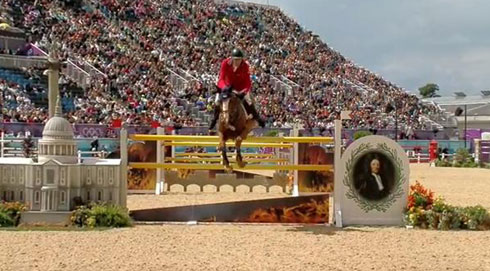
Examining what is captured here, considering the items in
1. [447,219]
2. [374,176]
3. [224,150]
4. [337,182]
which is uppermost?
[224,150]

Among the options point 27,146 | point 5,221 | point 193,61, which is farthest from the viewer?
point 193,61

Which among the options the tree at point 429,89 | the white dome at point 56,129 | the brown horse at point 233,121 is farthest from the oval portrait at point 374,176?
the tree at point 429,89

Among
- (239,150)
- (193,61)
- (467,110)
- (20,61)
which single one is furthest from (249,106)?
(467,110)

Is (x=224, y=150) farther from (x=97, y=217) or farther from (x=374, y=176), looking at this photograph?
(x=374, y=176)

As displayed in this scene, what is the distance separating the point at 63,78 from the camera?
36.3 meters

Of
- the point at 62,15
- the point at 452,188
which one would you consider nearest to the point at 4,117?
the point at 62,15

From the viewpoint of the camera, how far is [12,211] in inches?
466

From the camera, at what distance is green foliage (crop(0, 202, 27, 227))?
461 inches

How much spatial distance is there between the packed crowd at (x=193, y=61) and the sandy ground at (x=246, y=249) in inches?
870

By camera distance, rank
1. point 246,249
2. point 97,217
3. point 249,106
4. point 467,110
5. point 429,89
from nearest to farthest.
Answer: point 246,249 < point 97,217 < point 249,106 < point 467,110 < point 429,89

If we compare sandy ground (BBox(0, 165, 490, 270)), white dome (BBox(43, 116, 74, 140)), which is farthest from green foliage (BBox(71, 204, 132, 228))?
white dome (BBox(43, 116, 74, 140))

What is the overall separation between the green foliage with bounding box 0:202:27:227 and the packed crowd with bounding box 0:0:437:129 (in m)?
20.8

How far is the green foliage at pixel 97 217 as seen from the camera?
11.8m

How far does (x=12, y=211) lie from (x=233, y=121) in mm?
3764
